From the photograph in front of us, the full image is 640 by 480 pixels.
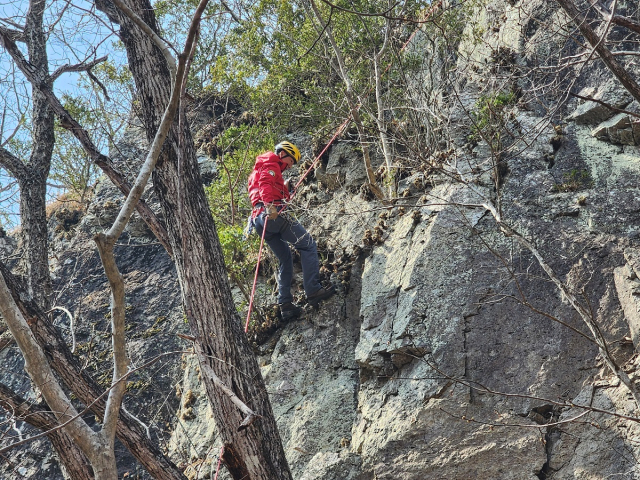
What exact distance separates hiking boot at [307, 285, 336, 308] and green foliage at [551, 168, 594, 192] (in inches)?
99.2

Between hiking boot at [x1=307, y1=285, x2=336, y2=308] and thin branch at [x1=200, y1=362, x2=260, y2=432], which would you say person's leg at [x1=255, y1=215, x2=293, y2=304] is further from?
thin branch at [x1=200, y1=362, x2=260, y2=432]

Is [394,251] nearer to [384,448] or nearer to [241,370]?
[384,448]

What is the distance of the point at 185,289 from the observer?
4391mm

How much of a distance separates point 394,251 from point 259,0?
4.21 meters

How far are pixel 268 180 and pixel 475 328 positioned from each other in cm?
270

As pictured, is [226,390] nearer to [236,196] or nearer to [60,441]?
[60,441]

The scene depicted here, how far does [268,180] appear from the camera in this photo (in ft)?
22.3

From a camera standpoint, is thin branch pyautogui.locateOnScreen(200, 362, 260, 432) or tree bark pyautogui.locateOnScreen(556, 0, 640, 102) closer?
thin branch pyautogui.locateOnScreen(200, 362, 260, 432)

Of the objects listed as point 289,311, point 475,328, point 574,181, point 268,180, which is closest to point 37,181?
point 268,180

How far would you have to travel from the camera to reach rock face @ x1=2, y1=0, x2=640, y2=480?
16.7 ft

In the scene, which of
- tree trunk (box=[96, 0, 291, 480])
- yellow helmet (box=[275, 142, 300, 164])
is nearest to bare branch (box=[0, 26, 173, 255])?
tree trunk (box=[96, 0, 291, 480])

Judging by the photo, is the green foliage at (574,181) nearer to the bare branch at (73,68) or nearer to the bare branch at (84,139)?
the bare branch at (84,139)

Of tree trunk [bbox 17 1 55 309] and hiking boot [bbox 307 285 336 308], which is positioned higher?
tree trunk [bbox 17 1 55 309]

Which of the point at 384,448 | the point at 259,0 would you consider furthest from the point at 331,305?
the point at 259,0
